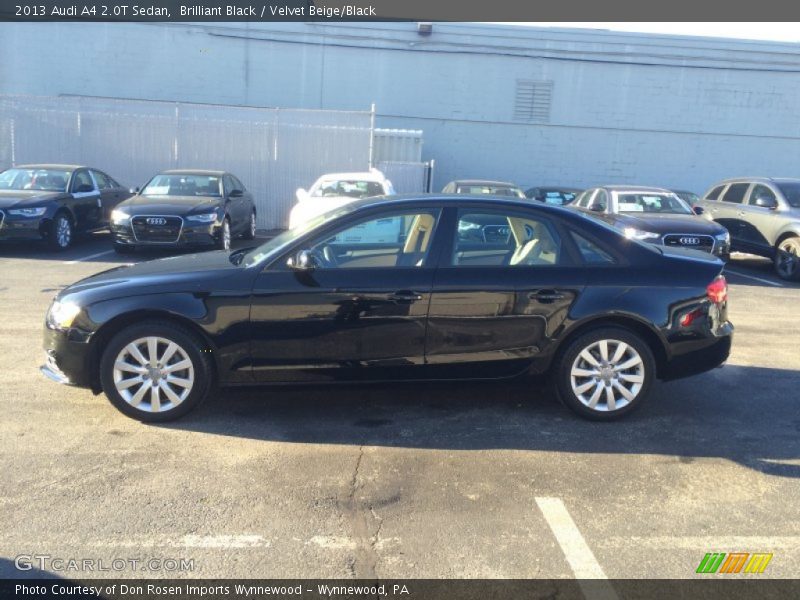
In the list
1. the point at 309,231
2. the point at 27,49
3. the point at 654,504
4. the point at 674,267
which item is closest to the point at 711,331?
the point at 674,267

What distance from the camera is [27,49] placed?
21484 mm

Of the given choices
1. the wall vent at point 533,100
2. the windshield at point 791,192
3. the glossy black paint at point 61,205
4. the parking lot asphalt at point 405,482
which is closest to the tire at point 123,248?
the glossy black paint at point 61,205

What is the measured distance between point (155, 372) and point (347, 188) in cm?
841

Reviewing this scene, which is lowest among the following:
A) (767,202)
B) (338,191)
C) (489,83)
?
(338,191)

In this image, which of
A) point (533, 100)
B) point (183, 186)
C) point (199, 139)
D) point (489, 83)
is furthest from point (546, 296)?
point (533, 100)

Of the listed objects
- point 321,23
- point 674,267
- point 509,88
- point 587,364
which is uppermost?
point 321,23

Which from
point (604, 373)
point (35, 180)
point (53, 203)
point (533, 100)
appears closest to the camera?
point (604, 373)

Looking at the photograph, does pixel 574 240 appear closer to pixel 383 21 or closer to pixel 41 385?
pixel 41 385

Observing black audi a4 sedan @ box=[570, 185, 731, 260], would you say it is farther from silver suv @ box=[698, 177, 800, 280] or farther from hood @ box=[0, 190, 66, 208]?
hood @ box=[0, 190, 66, 208]

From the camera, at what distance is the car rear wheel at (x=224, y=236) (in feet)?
39.9

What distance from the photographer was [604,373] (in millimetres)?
4863

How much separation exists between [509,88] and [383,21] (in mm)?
4390

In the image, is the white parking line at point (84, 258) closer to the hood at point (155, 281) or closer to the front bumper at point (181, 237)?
the front bumper at point (181, 237)

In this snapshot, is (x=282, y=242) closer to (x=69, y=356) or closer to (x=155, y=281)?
(x=155, y=281)
